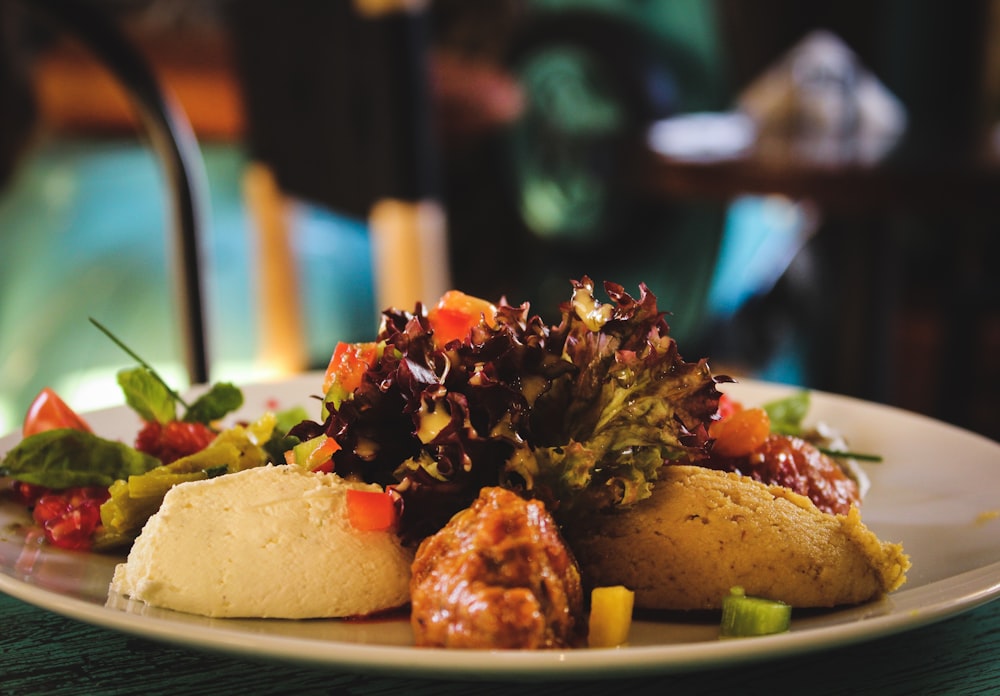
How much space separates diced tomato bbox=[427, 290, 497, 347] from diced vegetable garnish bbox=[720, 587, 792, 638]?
1.66 ft

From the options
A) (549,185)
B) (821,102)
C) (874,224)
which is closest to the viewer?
(874,224)

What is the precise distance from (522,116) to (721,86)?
1551mm

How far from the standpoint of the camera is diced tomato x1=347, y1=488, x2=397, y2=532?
51.3 inches

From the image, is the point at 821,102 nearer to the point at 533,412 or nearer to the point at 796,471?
the point at 796,471

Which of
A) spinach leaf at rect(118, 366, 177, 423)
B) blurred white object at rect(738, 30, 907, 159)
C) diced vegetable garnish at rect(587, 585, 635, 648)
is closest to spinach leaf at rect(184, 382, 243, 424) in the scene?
spinach leaf at rect(118, 366, 177, 423)

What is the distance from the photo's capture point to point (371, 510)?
1.32 meters

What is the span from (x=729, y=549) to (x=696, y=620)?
9cm

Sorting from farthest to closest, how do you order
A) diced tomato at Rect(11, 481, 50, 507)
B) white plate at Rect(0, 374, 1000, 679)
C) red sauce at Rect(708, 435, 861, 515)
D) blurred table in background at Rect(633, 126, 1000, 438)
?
blurred table in background at Rect(633, 126, 1000, 438) < red sauce at Rect(708, 435, 861, 515) < diced tomato at Rect(11, 481, 50, 507) < white plate at Rect(0, 374, 1000, 679)

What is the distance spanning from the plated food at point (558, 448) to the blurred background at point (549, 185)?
9.84 feet

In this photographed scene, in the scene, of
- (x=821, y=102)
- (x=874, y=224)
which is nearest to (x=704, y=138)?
(x=821, y=102)

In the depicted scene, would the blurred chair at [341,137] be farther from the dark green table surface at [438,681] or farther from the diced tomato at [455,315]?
the dark green table surface at [438,681]

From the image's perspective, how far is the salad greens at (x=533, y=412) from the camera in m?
1.28

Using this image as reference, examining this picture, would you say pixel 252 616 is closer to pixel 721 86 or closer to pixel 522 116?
pixel 522 116

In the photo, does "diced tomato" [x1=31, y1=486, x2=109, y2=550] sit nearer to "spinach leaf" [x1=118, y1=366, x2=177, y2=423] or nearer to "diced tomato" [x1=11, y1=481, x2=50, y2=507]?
"diced tomato" [x1=11, y1=481, x2=50, y2=507]
